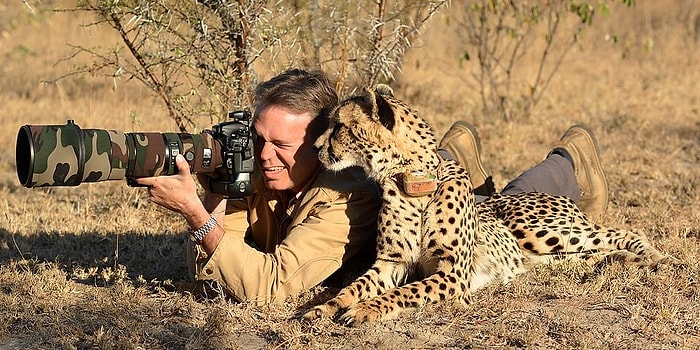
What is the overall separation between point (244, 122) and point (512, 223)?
178cm

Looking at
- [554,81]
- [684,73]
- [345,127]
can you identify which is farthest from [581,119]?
[345,127]

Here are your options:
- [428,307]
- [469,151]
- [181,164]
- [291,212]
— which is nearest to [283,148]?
[291,212]

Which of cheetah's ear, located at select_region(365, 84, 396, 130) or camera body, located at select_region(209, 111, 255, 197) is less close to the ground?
cheetah's ear, located at select_region(365, 84, 396, 130)

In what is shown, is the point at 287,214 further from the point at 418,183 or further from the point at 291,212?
the point at 418,183

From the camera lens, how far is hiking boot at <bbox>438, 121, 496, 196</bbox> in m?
6.01

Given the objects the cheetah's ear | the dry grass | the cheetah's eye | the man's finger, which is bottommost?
the dry grass

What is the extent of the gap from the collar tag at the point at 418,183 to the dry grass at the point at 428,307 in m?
0.49

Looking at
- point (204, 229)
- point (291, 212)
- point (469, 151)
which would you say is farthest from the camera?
point (469, 151)

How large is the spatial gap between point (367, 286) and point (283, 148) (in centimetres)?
69

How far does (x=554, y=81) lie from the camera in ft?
34.9

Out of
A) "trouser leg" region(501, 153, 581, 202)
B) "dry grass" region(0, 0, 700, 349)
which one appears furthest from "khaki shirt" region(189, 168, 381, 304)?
"trouser leg" region(501, 153, 581, 202)

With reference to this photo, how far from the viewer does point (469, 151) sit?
6059 millimetres

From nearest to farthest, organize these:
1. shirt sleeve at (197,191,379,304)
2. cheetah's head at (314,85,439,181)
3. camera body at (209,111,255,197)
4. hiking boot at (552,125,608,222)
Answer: camera body at (209,111,255,197)
shirt sleeve at (197,191,379,304)
cheetah's head at (314,85,439,181)
hiking boot at (552,125,608,222)

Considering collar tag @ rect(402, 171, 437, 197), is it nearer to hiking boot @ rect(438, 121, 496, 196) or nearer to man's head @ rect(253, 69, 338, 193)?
man's head @ rect(253, 69, 338, 193)
